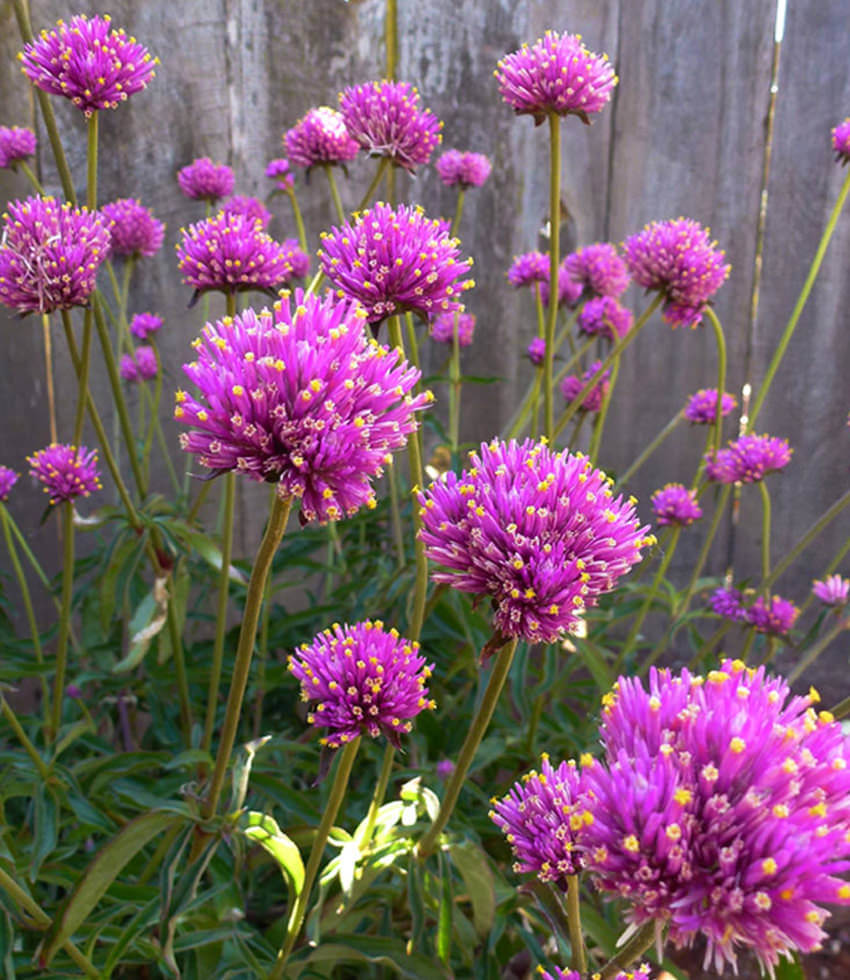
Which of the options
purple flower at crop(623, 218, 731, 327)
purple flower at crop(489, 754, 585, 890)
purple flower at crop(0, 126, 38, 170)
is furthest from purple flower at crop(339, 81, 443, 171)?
purple flower at crop(489, 754, 585, 890)

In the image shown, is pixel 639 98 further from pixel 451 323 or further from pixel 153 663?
pixel 153 663

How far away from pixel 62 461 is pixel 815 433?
233cm

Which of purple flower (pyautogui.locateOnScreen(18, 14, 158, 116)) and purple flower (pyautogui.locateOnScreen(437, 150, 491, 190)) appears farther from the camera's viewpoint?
purple flower (pyautogui.locateOnScreen(437, 150, 491, 190))

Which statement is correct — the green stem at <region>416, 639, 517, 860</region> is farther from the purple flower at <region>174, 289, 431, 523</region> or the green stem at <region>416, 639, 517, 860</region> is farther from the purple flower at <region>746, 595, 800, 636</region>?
the purple flower at <region>746, 595, 800, 636</region>

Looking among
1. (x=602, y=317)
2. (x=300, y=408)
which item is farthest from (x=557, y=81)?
(x=300, y=408)

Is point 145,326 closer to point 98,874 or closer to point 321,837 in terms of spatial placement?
point 98,874

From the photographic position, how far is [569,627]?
2.80 feet

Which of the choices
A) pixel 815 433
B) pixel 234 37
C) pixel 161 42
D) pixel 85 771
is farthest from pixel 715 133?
pixel 85 771

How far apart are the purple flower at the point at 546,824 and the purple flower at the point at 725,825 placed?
14 centimetres

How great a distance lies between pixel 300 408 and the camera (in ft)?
2.47

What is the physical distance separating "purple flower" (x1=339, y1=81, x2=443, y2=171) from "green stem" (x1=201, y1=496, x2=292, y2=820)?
0.93 meters

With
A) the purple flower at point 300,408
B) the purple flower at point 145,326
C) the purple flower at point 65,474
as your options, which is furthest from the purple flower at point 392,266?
the purple flower at point 145,326

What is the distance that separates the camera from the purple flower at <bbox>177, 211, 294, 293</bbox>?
135 centimetres

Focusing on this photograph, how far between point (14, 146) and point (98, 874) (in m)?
1.55
